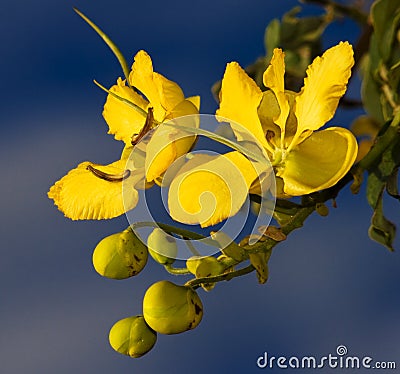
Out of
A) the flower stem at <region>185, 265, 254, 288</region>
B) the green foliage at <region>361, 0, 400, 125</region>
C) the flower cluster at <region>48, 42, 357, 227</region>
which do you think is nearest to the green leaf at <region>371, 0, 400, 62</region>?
the green foliage at <region>361, 0, 400, 125</region>

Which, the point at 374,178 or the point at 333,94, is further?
the point at 374,178

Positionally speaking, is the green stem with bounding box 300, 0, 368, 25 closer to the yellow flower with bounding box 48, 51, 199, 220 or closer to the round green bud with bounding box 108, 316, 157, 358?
the yellow flower with bounding box 48, 51, 199, 220

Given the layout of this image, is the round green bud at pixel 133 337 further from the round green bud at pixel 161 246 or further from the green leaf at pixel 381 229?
the green leaf at pixel 381 229

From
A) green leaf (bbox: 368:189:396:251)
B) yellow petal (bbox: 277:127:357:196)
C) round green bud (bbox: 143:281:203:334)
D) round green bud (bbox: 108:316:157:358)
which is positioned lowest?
green leaf (bbox: 368:189:396:251)

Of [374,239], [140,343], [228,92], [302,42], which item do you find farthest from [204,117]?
[302,42]

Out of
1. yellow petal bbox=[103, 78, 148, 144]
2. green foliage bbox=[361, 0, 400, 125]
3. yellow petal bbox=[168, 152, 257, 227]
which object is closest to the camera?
yellow petal bbox=[168, 152, 257, 227]

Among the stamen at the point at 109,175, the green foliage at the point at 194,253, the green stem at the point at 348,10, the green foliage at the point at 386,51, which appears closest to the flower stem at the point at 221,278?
the green foliage at the point at 194,253

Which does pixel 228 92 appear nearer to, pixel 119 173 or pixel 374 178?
pixel 119 173
